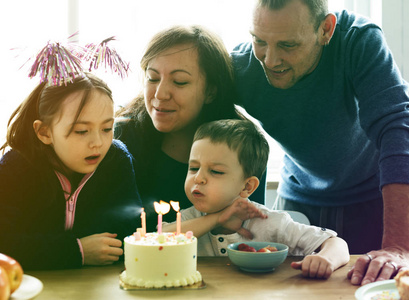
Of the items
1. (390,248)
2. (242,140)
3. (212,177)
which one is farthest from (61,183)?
(390,248)

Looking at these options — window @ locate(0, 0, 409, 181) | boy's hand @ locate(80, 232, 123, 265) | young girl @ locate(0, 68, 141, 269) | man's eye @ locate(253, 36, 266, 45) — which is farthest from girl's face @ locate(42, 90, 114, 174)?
window @ locate(0, 0, 409, 181)

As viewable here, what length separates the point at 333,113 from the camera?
1.83 m

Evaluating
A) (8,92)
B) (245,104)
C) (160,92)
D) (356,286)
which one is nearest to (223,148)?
(160,92)

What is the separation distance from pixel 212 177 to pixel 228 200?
0.09 meters

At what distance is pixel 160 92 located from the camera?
5.41 feet

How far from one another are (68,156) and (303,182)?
1068mm

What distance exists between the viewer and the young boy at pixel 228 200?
1.48 metres

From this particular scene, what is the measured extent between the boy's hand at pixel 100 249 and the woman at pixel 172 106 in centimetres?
36

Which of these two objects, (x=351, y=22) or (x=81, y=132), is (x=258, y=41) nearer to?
(x=351, y=22)

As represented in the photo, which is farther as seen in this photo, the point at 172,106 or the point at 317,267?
the point at 172,106

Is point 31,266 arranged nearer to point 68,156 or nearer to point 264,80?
point 68,156

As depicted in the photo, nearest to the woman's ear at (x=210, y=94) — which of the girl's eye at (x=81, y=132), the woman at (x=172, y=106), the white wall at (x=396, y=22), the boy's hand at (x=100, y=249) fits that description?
the woman at (x=172, y=106)

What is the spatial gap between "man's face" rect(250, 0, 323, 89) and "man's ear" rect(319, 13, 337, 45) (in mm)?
13

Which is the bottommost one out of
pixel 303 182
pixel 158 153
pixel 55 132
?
pixel 303 182
